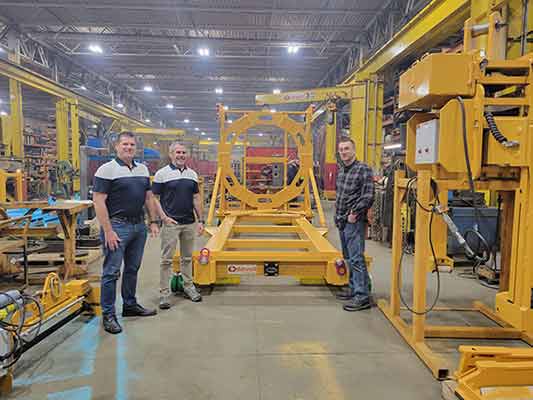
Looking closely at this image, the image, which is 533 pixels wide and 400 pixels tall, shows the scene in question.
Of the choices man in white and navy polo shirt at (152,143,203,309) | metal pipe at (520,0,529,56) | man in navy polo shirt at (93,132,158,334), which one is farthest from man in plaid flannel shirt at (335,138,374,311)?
metal pipe at (520,0,529,56)

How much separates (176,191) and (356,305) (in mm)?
2141

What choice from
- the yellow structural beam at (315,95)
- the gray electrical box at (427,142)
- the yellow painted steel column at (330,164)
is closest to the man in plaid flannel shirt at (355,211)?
the gray electrical box at (427,142)

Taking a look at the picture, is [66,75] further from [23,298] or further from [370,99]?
[23,298]

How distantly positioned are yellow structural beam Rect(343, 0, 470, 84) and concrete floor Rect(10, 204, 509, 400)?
179 inches

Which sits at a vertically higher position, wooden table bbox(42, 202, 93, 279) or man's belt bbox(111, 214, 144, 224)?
man's belt bbox(111, 214, 144, 224)

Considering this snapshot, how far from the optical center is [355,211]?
3.62 m

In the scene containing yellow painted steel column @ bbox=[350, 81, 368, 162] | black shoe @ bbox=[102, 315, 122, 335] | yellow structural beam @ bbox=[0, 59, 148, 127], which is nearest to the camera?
black shoe @ bbox=[102, 315, 122, 335]

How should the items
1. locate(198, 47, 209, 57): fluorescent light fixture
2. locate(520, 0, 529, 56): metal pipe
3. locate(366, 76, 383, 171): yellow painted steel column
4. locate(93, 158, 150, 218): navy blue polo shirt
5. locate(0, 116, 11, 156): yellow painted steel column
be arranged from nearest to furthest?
locate(93, 158, 150, 218): navy blue polo shirt
locate(520, 0, 529, 56): metal pipe
locate(366, 76, 383, 171): yellow painted steel column
locate(0, 116, 11, 156): yellow painted steel column
locate(198, 47, 209, 57): fluorescent light fixture

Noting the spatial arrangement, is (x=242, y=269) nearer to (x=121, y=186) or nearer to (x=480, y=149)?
(x=121, y=186)

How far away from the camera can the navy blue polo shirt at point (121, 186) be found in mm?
3088

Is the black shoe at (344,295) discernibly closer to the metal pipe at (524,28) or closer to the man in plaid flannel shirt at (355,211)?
the man in plaid flannel shirt at (355,211)

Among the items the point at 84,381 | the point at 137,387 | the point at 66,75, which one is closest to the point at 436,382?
the point at 137,387

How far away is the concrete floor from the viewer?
7.95 feet

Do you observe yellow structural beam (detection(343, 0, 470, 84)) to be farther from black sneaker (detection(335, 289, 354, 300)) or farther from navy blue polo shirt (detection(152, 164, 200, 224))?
navy blue polo shirt (detection(152, 164, 200, 224))
